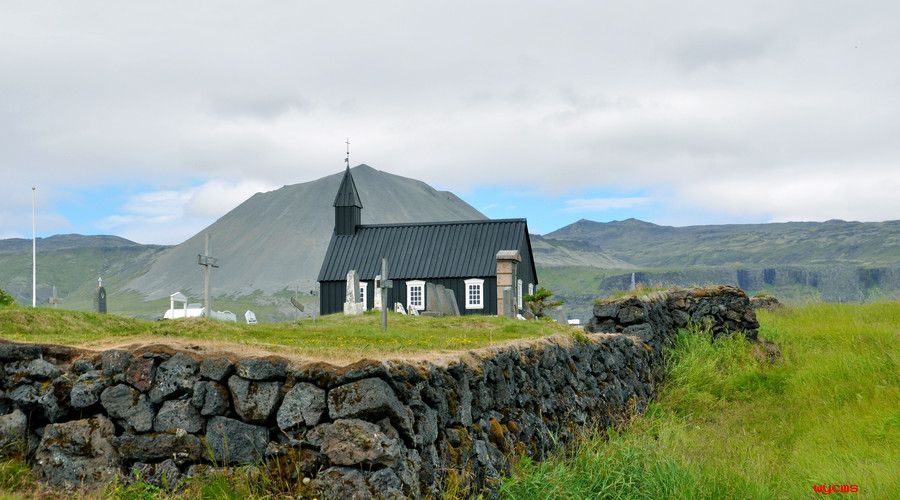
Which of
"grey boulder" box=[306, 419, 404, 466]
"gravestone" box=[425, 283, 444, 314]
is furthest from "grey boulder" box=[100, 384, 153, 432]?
"gravestone" box=[425, 283, 444, 314]

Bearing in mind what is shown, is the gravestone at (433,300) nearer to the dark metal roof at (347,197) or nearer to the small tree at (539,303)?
the small tree at (539,303)

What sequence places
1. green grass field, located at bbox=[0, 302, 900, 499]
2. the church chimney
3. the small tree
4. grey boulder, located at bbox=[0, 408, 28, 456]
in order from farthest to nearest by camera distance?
1. the church chimney
2. the small tree
3. green grass field, located at bbox=[0, 302, 900, 499]
4. grey boulder, located at bbox=[0, 408, 28, 456]

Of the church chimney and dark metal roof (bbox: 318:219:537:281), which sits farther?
the church chimney

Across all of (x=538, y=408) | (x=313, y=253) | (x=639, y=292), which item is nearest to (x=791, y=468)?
(x=538, y=408)

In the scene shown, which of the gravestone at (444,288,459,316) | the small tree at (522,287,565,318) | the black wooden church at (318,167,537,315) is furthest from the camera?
the black wooden church at (318,167,537,315)

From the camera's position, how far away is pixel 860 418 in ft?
47.2

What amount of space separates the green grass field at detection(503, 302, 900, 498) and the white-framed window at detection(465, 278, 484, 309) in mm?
24709

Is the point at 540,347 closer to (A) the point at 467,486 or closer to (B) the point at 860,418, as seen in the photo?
(A) the point at 467,486

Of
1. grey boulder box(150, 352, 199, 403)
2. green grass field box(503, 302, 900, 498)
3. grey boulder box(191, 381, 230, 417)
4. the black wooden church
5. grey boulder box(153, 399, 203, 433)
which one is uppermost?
the black wooden church

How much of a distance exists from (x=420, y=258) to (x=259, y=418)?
135 feet

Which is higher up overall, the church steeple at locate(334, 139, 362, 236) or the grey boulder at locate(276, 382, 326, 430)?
the church steeple at locate(334, 139, 362, 236)

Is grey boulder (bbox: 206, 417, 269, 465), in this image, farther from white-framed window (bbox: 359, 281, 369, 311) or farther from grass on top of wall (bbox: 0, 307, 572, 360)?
white-framed window (bbox: 359, 281, 369, 311)

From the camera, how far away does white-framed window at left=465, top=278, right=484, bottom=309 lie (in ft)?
156

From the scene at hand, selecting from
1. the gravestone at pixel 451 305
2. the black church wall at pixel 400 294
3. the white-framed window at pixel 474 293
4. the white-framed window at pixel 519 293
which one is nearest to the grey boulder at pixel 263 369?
the gravestone at pixel 451 305
